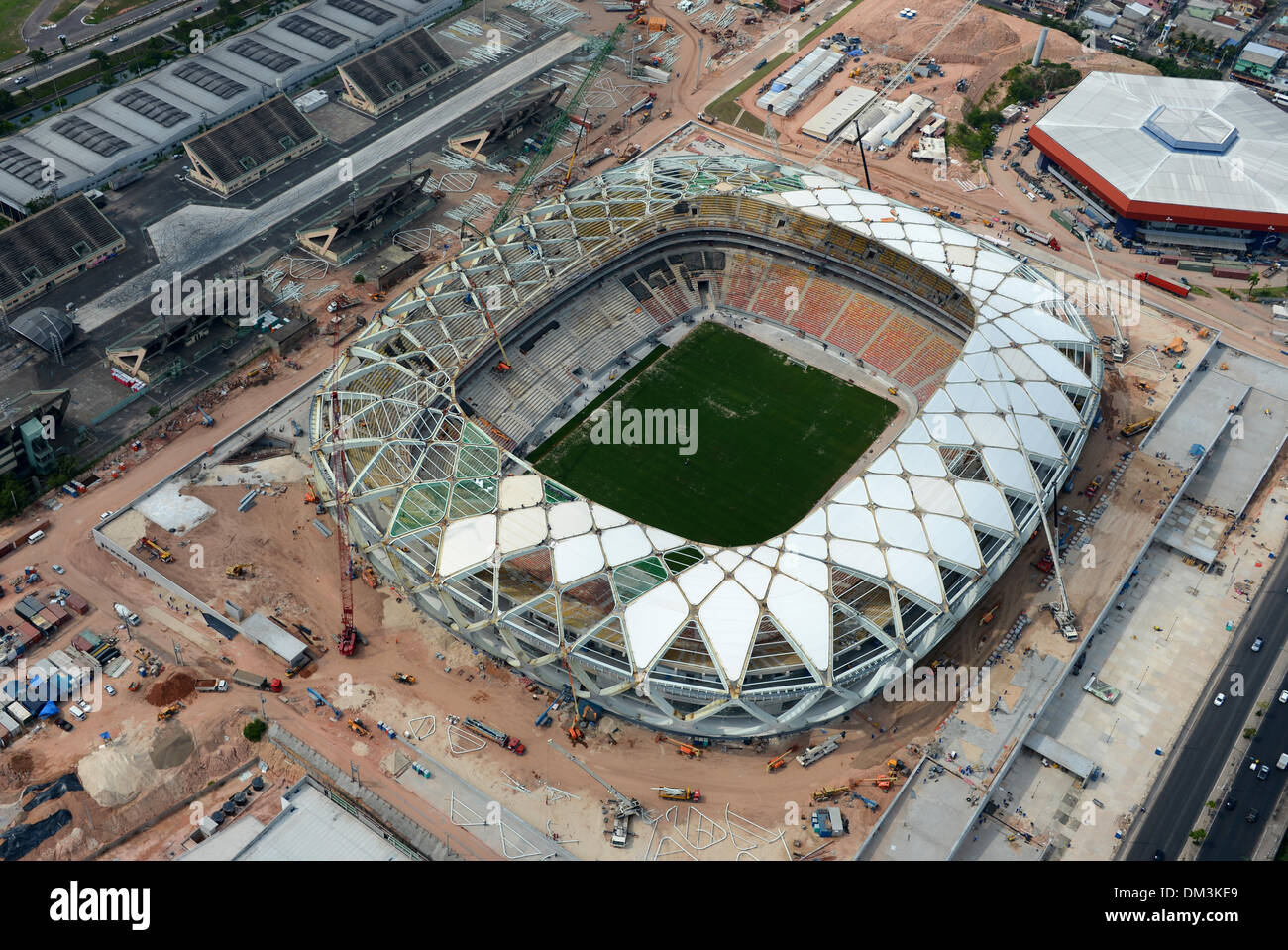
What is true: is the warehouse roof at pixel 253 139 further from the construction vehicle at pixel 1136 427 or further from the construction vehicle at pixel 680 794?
the construction vehicle at pixel 1136 427

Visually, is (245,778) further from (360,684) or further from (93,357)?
(93,357)

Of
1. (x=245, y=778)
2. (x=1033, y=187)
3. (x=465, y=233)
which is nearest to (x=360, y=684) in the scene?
(x=245, y=778)

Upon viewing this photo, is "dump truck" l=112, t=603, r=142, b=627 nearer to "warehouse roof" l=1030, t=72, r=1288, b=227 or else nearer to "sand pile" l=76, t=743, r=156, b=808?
"sand pile" l=76, t=743, r=156, b=808

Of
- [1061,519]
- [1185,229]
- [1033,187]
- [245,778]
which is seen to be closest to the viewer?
[245,778]

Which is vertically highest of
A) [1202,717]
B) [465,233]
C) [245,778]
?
[465,233]

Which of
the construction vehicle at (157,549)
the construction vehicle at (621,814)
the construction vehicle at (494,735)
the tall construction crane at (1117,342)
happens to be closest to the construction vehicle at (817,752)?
the construction vehicle at (621,814)

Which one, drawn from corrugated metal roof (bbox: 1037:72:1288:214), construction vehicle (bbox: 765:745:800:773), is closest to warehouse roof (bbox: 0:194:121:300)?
construction vehicle (bbox: 765:745:800:773)
